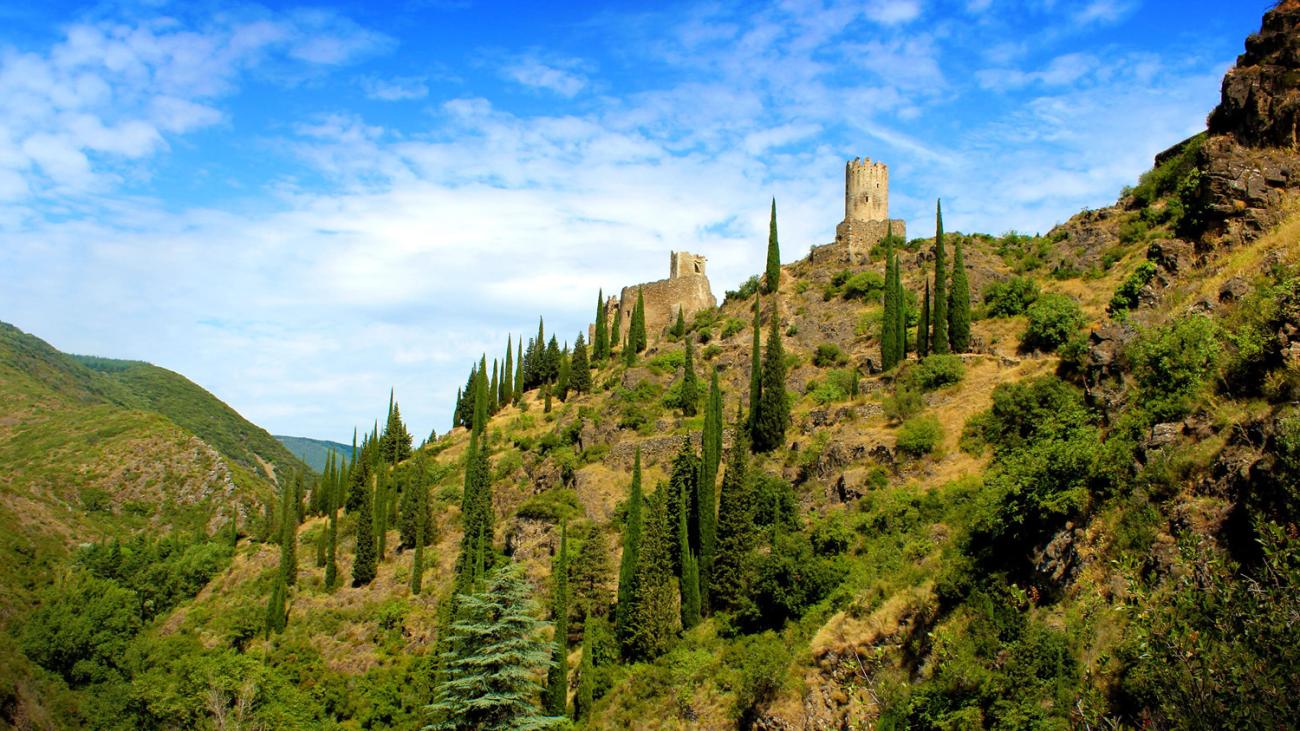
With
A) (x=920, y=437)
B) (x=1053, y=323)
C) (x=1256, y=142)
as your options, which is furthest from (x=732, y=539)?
(x=1256, y=142)

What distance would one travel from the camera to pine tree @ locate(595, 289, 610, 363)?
7844cm

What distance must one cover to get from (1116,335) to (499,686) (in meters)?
20.1

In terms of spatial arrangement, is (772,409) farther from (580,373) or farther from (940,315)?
(580,373)

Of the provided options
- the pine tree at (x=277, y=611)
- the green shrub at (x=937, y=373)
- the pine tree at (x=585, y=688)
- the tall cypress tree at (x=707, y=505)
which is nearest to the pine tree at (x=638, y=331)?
the tall cypress tree at (x=707, y=505)

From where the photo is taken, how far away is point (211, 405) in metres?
173

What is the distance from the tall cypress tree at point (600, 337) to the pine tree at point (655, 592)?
37.9m

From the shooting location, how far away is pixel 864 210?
68.5 meters

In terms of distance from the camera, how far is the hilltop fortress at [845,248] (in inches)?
2625

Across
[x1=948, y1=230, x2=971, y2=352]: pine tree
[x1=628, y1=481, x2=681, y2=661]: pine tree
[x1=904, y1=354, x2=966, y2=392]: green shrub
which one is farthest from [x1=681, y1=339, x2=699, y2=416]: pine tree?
[x1=948, y1=230, x2=971, y2=352]: pine tree

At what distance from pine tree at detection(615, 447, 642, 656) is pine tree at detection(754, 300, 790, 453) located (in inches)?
299

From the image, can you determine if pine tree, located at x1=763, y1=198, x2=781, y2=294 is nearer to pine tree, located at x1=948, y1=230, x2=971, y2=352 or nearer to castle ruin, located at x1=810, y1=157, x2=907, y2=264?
castle ruin, located at x1=810, y1=157, x2=907, y2=264

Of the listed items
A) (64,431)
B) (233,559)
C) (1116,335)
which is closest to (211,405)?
(64,431)

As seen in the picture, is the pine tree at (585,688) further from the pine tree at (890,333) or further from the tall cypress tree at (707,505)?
the pine tree at (890,333)

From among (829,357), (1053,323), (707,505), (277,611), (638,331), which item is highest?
(638,331)
